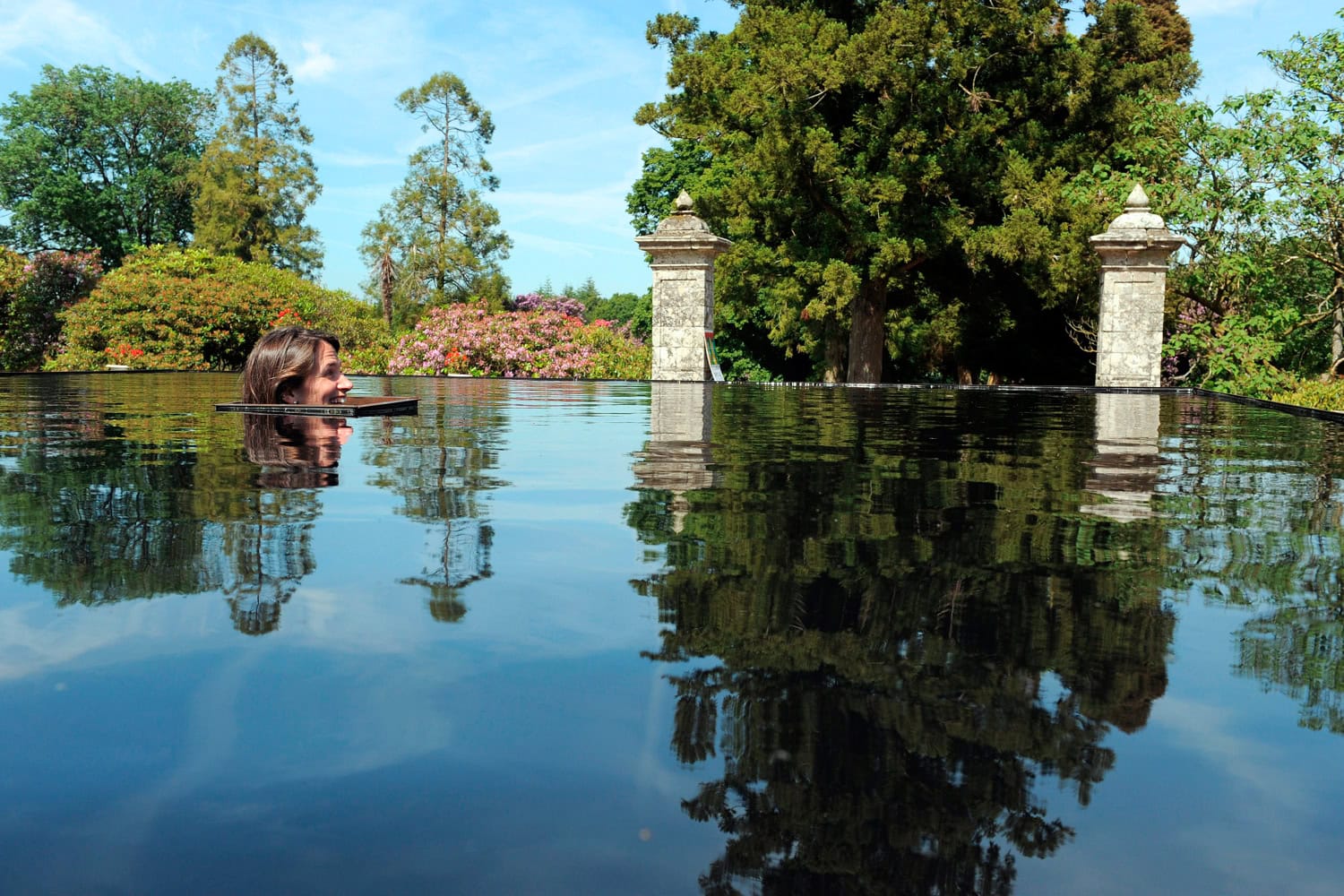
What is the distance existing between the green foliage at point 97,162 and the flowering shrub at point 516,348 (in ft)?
102

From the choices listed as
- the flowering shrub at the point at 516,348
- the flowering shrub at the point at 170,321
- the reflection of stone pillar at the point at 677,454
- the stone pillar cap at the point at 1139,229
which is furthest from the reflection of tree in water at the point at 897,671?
the flowering shrub at the point at 170,321

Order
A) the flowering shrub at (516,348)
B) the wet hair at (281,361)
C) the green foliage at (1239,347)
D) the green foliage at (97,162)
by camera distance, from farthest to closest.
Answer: the green foliage at (97,162) → the flowering shrub at (516,348) → the green foliage at (1239,347) → the wet hair at (281,361)

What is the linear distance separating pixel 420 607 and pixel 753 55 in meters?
23.2

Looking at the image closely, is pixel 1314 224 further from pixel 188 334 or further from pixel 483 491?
pixel 188 334

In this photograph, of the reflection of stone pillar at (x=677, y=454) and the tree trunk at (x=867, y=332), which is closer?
the reflection of stone pillar at (x=677, y=454)

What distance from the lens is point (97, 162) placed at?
5288 centimetres

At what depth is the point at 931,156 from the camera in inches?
817

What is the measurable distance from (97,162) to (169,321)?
3087 cm

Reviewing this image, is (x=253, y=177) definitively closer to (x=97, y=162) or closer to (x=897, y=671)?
(x=97, y=162)

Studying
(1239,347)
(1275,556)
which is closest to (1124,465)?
(1275,556)

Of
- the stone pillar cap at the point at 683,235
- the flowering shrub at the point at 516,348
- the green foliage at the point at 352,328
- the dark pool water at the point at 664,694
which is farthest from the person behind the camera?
the green foliage at the point at 352,328

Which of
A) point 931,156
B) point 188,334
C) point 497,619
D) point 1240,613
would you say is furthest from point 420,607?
point 188,334

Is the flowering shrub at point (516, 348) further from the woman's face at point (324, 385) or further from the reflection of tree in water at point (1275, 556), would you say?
the reflection of tree in water at point (1275, 556)

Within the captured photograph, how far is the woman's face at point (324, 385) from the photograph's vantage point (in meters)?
7.92
